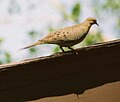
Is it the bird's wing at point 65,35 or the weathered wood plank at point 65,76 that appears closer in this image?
the weathered wood plank at point 65,76

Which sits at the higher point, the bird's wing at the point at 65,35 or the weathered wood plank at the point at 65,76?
the bird's wing at the point at 65,35

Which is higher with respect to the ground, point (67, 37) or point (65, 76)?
point (67, 37)

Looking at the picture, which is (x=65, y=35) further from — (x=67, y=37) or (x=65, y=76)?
(x=65, y=76)

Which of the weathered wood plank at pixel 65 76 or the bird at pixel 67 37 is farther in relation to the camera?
the bird at pixel 67 37

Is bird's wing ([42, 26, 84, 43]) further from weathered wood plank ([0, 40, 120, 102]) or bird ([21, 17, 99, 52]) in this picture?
weathered wood plank ([0, 40, 120, 102])

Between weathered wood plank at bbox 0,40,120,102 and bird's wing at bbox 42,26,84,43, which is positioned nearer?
weathered wood plank at bbox 0,40,120,102

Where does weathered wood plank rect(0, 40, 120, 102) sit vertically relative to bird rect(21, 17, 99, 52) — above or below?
below

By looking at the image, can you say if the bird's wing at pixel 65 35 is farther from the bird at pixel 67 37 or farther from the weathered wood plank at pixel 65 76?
the weathered wood plank at pixel 65 76

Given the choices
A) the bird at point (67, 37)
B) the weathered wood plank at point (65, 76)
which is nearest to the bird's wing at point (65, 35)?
the bird at point (67, 37)

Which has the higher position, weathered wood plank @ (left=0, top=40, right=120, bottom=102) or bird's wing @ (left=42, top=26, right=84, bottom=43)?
bird's wing @ (left=42, top=26, right=84, bottom=43)

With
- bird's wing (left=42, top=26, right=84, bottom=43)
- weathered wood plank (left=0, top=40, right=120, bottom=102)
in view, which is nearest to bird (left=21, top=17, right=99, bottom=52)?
bird's wing (left=42, top=26, right=84, bottom=43)

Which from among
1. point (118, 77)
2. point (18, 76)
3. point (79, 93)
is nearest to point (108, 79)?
point (118, 77)

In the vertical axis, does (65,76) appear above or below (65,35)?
below

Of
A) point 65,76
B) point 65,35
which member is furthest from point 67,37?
point 65,76
